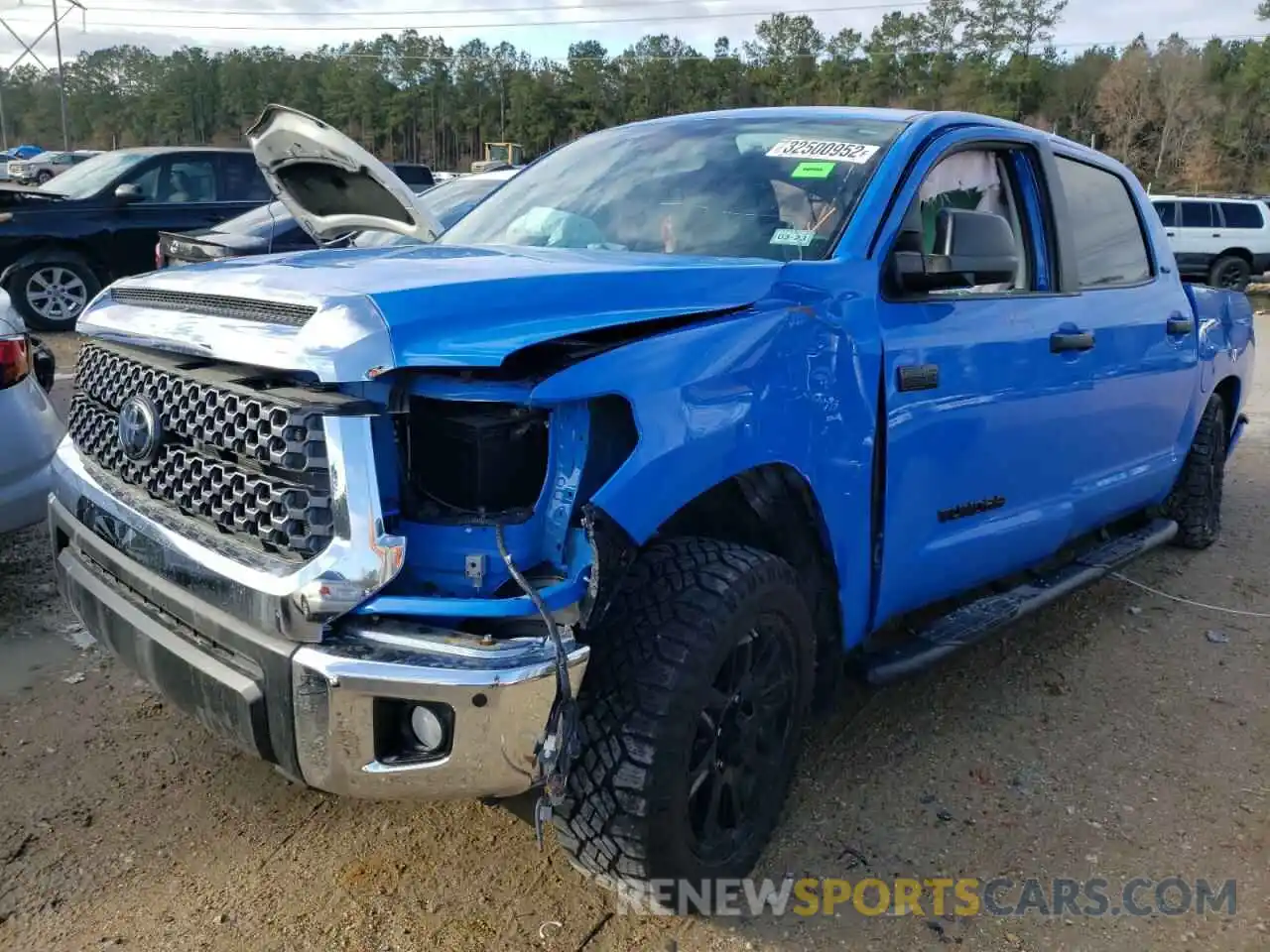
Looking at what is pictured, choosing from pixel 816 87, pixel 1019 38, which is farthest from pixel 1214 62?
pixel 816 87

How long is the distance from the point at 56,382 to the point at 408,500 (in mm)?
7258

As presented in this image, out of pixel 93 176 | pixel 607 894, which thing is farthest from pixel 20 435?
pixel 93 176

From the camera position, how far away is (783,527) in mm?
2770

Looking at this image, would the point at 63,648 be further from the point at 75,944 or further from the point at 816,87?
the point at 816,87

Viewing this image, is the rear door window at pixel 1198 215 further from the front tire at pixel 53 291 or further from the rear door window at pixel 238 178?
the front tire at pixel 53 291

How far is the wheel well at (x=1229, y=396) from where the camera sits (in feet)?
17.6

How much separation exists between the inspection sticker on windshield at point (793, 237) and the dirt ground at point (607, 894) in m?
1.53

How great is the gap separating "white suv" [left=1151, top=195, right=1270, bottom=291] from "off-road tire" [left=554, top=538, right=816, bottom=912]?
69.3 feet

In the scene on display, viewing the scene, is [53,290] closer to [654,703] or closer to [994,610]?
[994,610]

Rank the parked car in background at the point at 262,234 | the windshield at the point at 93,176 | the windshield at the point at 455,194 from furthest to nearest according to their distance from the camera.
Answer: the windshield at the point at 93,176, the parked car in background at the point at 262,234, the windshield at the point at 455,194

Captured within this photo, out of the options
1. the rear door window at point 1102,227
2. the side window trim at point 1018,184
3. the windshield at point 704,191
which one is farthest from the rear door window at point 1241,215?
the windshield at point 704,191

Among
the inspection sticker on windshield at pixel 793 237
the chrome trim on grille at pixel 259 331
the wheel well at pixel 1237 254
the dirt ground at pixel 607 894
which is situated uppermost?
the inspection sticker on windshield at pixel 793 237

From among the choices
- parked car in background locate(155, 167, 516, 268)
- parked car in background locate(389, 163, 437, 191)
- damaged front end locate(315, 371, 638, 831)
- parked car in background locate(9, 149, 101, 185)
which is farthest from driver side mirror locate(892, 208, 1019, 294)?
parked car in background locate(9, 149, 101, 185)

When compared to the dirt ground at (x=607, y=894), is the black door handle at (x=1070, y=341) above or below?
above
